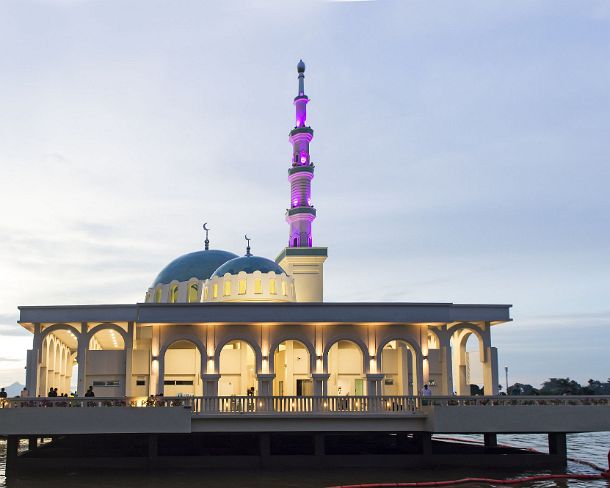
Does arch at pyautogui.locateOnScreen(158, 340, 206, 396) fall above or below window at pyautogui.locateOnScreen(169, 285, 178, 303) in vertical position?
below

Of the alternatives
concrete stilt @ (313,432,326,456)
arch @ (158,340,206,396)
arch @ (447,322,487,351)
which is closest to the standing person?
arch @ (447,322,487,351)

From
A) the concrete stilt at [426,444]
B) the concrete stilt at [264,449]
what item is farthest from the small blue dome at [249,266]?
the concrete stilt at [426,444]

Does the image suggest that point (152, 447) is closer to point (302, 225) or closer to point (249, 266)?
point (249, 266)

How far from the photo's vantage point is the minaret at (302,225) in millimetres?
52406

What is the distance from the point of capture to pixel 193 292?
44.4 m

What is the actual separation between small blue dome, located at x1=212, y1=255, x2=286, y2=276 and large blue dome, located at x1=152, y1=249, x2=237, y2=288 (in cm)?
407

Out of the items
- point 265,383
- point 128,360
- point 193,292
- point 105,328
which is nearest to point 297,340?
point 265,383

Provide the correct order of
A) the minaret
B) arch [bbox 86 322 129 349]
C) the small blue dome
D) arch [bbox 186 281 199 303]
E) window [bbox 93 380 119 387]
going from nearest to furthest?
arch [bbox 86 322 129 349], window [bbox 93 380 119 387], the small blue dome, arch [bbox 186 281 199 303], the minaret

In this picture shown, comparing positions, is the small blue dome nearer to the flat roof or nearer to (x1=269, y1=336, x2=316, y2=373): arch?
(x1=269, y1=336, x2=316, y2=373): arch

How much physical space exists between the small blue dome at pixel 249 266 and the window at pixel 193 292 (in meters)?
3.36

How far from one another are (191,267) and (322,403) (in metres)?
18.0

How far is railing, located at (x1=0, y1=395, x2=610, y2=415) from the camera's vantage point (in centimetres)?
2922

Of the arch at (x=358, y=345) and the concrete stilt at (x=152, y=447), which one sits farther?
the arch at (x=358, y=345)

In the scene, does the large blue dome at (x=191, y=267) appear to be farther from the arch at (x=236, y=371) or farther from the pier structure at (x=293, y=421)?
the pier structure at (x=293, y=421)
